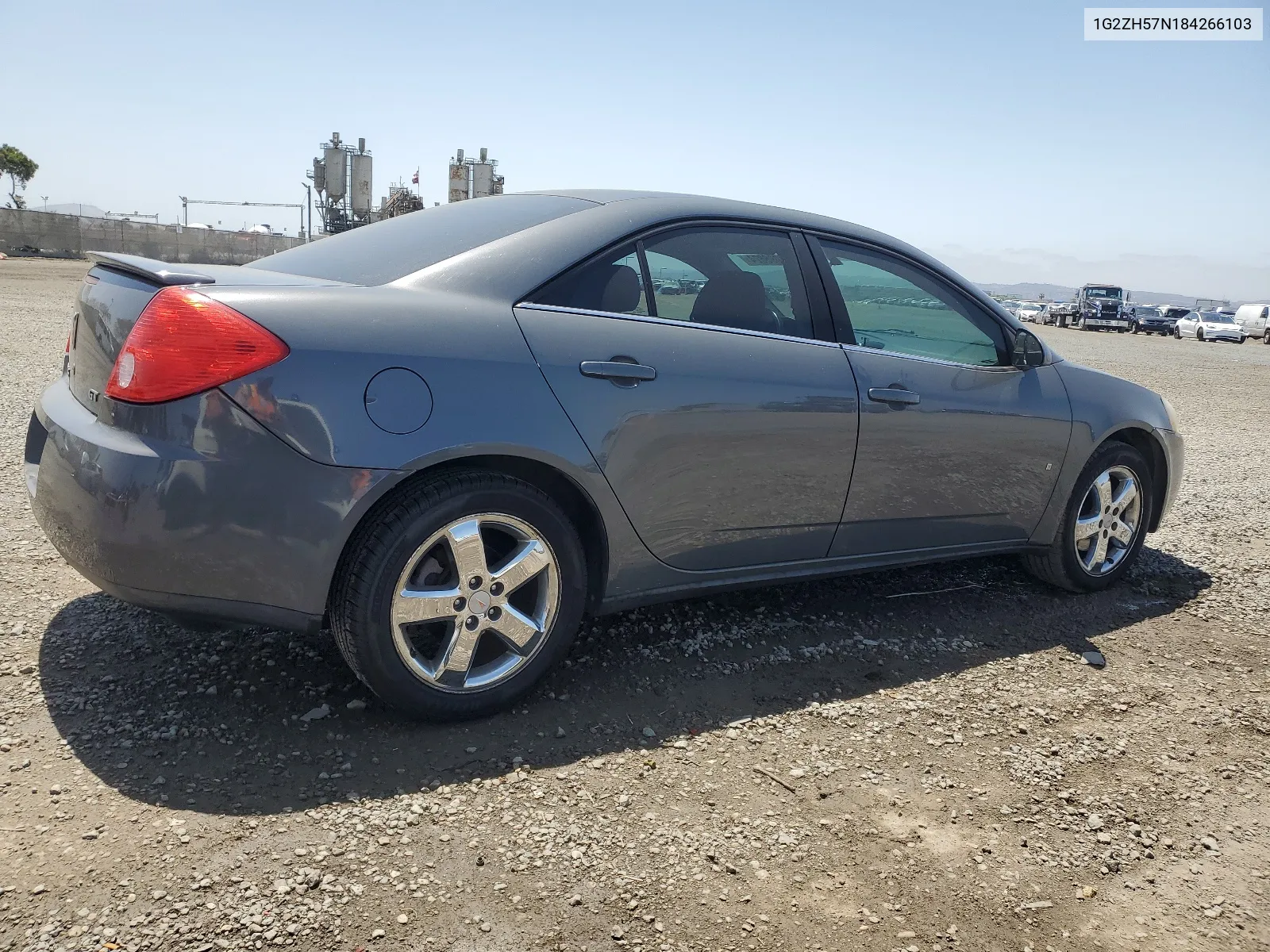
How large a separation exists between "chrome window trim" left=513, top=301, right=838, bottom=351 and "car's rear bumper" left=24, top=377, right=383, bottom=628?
77cm

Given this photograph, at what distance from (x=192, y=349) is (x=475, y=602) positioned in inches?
40.1

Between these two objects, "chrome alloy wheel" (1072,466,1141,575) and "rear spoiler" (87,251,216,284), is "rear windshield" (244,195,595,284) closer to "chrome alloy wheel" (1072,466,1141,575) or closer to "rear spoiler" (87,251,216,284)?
"rear spoiler" (87,251,216,284)

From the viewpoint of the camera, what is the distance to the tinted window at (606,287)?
9.83ft

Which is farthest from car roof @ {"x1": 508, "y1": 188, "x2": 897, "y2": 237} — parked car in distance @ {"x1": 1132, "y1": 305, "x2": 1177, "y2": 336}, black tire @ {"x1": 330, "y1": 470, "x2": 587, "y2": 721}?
parked car in distance @ {"x1": 1132, "y1": 305, "x2": 1177, "y2": 336}

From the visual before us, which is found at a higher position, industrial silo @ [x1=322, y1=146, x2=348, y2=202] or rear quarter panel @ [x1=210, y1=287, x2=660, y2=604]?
industrial silo @ [x1=322, y1=146, x2=348, y2=202]

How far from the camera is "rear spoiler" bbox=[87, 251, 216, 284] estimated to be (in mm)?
2609

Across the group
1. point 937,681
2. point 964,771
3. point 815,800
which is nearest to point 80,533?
point 815,800

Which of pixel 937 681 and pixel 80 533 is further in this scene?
pixel 937 681

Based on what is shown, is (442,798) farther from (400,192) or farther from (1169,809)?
(400,192)

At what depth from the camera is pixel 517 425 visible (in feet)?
9.09

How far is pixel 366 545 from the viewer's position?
2.64m

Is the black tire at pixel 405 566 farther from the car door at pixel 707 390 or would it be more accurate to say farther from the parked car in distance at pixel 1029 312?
the parked car in distance at pixel 1029 312

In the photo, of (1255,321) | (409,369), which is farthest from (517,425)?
(1255,321)

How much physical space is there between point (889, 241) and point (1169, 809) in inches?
90.3
